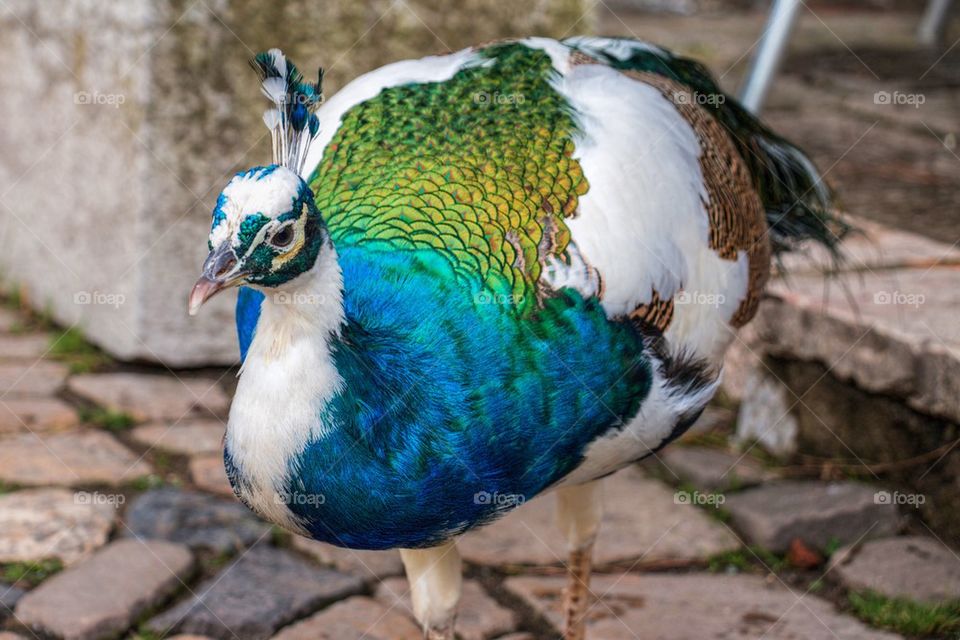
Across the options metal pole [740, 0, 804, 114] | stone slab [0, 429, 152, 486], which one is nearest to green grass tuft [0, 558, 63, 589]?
stone slab [0, 429, 152, 486]

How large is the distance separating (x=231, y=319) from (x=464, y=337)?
2.08m

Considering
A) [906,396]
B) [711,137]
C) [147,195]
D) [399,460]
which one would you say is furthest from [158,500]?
[906,396]

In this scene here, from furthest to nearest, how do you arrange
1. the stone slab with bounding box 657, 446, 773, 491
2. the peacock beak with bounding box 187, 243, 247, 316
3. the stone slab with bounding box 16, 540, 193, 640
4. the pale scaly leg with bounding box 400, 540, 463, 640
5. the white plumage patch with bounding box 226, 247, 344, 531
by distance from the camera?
the stone slab with bounding box 657, 446, 773, 491
the stone slab with bounding box 16, 540, 193, 640
the pale scaly leg with bounding box 400, 540, 463, 640
the white plumage patch with bounding box 226, 247, 344, 531
the peacock beak with bounding box 187, 243, 247, 316

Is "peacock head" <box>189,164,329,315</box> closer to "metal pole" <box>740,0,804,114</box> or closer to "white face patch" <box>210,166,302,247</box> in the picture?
"white face patch" <box>210,166,302,247</box>

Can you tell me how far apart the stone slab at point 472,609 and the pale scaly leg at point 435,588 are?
260mm

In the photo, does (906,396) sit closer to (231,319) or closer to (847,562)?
(847,562)

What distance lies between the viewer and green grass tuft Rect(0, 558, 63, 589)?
283cm

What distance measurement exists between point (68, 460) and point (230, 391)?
2.13 ft

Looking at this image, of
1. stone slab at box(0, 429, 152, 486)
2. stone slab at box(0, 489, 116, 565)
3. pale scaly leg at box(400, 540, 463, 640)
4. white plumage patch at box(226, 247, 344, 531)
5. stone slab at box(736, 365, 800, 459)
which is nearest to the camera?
white plumage patch at box(226, 247, 344, 531)

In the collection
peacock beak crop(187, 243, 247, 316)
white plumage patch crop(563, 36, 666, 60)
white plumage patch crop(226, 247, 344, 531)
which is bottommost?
white plumage patch crop(226, 247, 344, 531)

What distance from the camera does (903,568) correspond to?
3051 mm

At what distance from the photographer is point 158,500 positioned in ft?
10.5

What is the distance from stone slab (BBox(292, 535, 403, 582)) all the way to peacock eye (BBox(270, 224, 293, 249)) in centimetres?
135

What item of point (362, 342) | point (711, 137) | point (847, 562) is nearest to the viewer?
point (362, 342)
